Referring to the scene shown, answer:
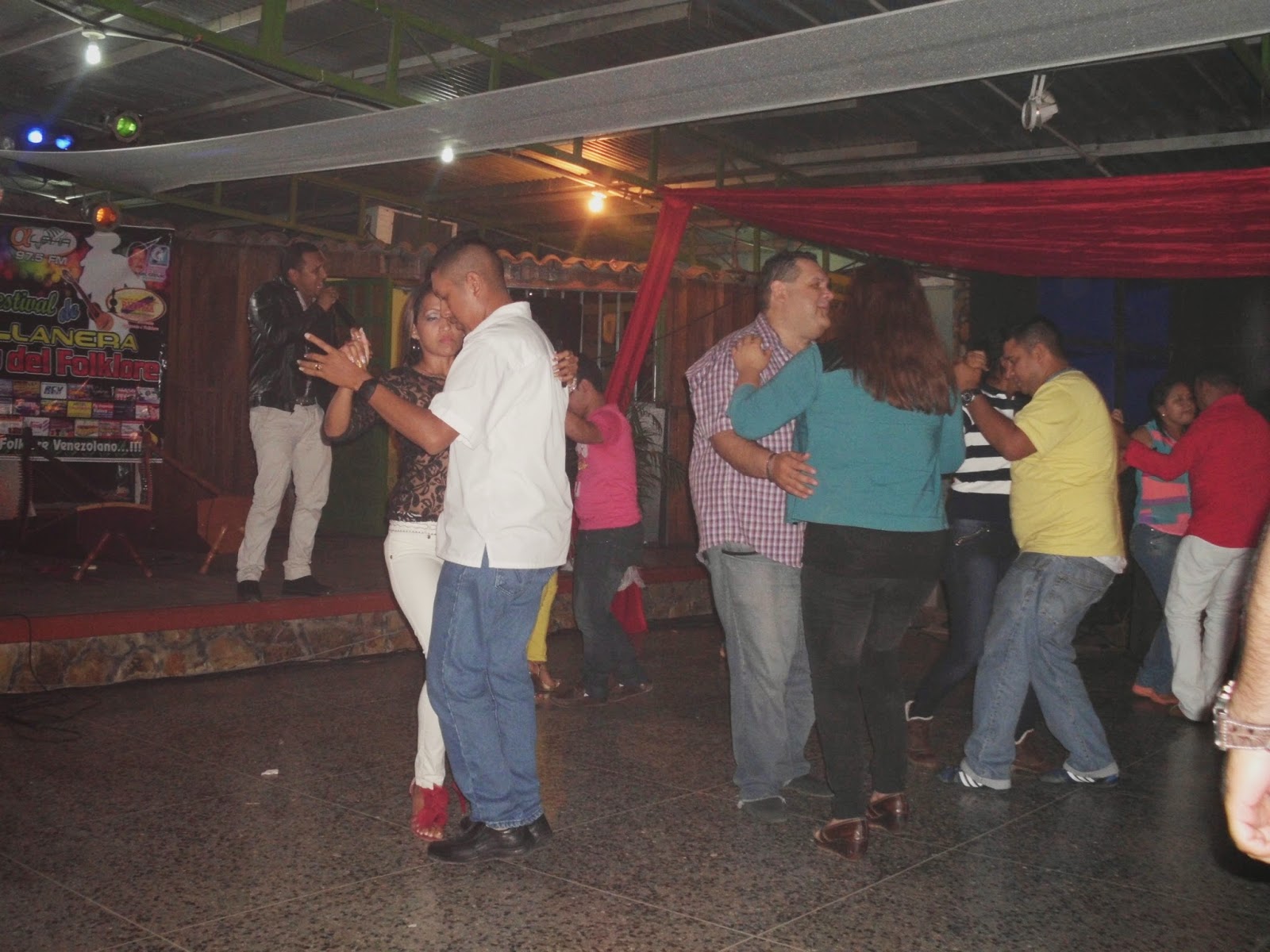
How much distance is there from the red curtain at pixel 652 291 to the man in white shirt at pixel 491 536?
2.90 metres

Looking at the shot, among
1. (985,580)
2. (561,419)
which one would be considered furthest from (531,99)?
(985,580)

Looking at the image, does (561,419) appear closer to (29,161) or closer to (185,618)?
(185,618)

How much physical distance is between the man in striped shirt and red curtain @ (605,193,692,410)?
2.10 m

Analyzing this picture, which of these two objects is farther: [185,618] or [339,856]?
[185,618]

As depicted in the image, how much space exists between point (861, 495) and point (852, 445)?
163mm

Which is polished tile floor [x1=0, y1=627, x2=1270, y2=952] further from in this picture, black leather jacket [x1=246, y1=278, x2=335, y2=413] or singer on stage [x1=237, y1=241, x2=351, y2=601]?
black leather jacket [x1=246, y1=278, x2=335, y2=413]

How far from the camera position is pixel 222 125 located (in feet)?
34.5

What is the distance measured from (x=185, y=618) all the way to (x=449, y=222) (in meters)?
7.50

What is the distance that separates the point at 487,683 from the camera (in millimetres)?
3451

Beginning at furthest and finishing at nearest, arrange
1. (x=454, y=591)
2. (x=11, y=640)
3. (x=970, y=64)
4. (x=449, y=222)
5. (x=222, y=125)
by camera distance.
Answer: (x=449, y=222)
(x=222, y=125)
(x=11, y=640)
(x=970, y=64)
(x=454, y=591)

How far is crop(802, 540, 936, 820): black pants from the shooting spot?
11.7ft

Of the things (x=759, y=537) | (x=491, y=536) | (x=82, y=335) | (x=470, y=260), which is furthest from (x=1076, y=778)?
(x=82, y=335)

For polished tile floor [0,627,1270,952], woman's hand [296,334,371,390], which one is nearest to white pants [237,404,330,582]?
polished tile floor [0,627,1270,952]

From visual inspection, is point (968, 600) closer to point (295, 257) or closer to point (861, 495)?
point (861, 495)
